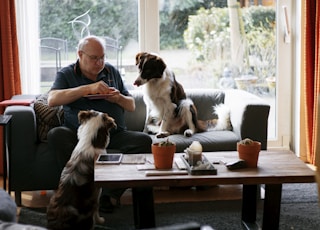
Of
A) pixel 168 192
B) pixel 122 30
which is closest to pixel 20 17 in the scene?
pixel 122 30

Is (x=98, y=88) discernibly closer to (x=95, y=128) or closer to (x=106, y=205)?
(x=95, y=128)

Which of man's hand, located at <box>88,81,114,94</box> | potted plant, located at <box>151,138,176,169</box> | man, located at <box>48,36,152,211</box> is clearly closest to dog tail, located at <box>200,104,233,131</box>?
man, located at <box>48,36,152,211</box>

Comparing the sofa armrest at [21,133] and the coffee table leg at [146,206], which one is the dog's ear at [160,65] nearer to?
the sofa armrest at [21,133]

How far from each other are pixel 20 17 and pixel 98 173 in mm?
2194

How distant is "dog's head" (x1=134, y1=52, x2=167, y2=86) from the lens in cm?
378

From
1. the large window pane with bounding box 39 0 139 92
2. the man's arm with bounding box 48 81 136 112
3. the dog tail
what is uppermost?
the large window pane with bounding box 39 0 139 92

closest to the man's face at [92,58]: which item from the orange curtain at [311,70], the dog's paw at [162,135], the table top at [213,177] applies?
the dog's paw at [162,135]

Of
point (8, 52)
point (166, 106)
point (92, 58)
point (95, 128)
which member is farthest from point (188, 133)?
point (8, 52)

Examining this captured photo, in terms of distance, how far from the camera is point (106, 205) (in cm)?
329

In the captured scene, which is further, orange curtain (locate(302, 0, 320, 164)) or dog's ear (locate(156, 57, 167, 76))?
orange curtain (locate(302, 0, 320, 164))

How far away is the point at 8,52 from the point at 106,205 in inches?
60.8

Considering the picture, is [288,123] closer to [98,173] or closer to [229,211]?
[229,211]

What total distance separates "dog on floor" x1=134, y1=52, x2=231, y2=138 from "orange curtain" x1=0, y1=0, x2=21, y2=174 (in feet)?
3.30

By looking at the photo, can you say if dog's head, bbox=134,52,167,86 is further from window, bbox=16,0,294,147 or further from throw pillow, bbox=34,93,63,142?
window, bbox=16,0,294,147
